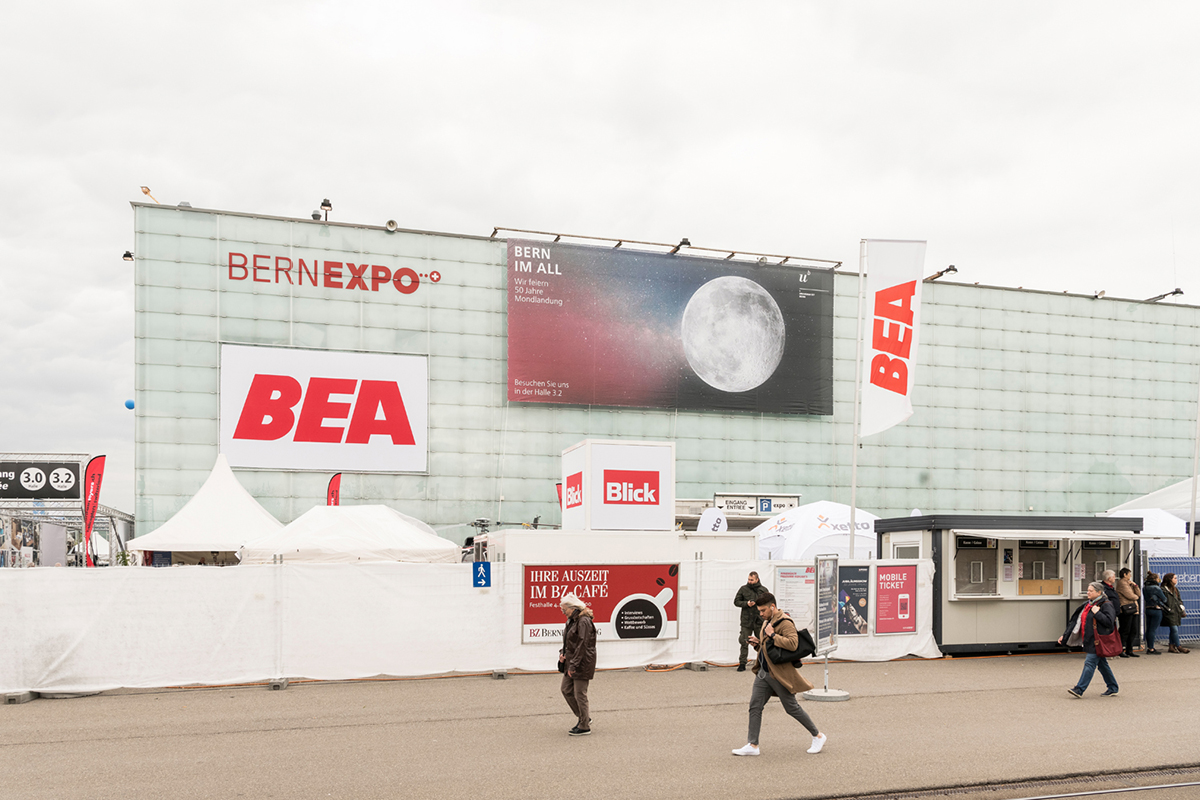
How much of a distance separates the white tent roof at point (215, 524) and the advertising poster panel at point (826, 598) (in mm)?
14226

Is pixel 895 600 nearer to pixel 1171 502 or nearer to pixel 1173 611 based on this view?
pixel 1173 611

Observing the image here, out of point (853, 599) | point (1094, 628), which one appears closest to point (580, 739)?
point (1094, 628)

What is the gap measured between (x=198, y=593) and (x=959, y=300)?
1570 inches

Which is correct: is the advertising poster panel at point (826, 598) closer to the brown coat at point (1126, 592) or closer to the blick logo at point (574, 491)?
→ the blick logo at point (574, 491)

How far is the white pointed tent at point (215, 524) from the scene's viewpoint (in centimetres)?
2380

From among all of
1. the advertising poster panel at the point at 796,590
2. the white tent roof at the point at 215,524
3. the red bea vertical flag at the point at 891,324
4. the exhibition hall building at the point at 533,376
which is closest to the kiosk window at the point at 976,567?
the advertising poster panel at the point at 796,590

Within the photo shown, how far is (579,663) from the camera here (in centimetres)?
1120

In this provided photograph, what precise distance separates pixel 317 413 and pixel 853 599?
81.0 feet

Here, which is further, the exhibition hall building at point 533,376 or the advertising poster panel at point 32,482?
the advertising poster panel at point 32,482

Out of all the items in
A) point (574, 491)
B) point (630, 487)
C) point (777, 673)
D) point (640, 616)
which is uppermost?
point (630, 487)

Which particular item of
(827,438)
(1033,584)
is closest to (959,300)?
(827,438)

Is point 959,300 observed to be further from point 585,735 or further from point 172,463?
point 585,735

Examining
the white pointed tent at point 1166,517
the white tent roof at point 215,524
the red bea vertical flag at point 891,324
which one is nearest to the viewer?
the red bea vertical flag at point 891,324

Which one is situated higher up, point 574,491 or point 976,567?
point 574,491
